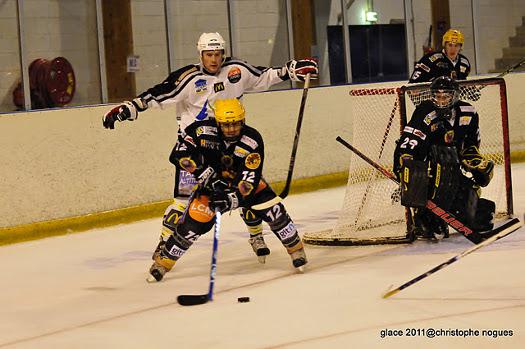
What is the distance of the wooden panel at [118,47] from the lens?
7.75 metres

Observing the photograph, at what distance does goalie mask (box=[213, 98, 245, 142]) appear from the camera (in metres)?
4.85

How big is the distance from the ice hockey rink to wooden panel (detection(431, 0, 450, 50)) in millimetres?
4169

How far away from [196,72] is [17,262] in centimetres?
151

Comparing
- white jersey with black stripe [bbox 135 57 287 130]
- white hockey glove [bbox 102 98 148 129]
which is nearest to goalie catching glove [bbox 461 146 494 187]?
white jersey with black stripe [bbox 135 57 287 130]

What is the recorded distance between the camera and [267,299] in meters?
4.54

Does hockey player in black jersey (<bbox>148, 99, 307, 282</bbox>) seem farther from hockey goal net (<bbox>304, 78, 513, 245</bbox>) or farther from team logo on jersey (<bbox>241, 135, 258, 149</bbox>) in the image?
hockey goal net (<bbox>304, 78, 513, 245</bbox>)

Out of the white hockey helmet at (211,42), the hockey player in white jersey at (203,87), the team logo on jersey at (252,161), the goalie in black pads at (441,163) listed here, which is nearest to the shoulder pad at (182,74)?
the hockey player in white jersey at (203,87)

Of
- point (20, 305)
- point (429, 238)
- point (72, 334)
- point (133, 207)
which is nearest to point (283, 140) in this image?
point (133, 207)

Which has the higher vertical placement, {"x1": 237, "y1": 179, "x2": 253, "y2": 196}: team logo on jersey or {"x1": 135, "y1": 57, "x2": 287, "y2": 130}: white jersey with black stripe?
{"x1": 135, "y1": 57, "x2": 287, "y2": 130}: white jersey with black stripe

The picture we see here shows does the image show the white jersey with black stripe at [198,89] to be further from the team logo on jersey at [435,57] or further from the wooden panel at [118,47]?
the wooden panel at [118,47]

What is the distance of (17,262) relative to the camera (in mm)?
6039

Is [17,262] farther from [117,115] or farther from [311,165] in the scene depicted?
[311,165]

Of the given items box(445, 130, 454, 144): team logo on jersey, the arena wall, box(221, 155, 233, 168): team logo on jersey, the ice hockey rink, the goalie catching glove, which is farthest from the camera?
the arena wall

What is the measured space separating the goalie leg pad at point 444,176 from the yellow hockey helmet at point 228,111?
1.08 m
